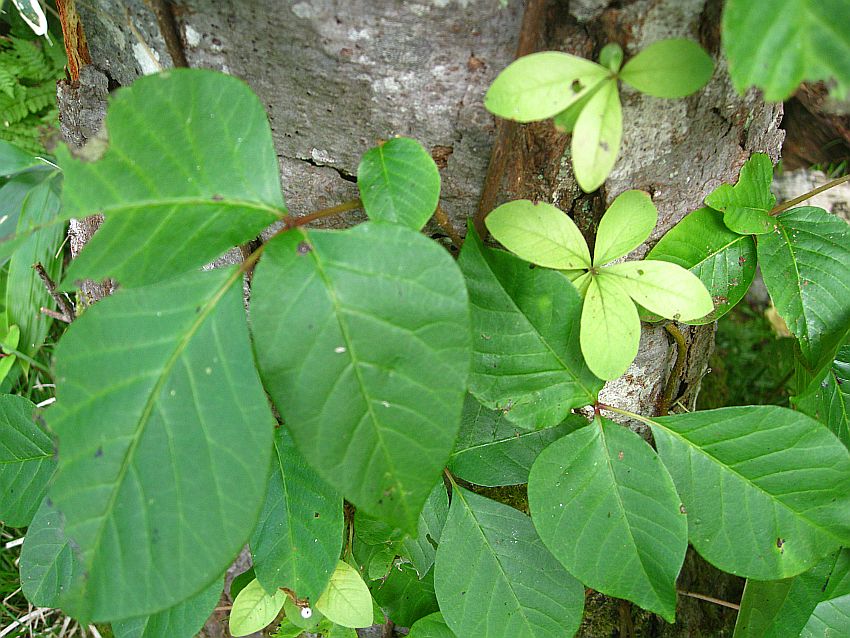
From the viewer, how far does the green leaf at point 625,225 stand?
89 centimetres

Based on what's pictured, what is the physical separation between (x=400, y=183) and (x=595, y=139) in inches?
10.2

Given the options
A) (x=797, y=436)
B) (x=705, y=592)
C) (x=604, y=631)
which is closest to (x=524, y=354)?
(x=797, y=436)

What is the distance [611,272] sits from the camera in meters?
0.89

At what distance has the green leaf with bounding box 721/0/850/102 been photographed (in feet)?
1.70

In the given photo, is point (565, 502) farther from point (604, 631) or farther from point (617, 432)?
point (604, 631)

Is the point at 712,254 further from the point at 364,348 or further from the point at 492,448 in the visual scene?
the point at 364,348

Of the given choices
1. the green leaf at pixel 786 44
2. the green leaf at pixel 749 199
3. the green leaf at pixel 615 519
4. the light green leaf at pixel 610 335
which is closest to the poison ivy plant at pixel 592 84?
the green leaf at pixel 786 44

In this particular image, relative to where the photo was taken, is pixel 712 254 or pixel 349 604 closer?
pixel 712 254

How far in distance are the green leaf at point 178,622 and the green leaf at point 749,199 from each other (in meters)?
1.10

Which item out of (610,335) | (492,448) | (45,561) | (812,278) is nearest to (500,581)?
(492,448)

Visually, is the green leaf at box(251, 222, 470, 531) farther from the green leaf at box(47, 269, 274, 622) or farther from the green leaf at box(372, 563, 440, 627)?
the green leaf at box(372, 563, 440, 627)

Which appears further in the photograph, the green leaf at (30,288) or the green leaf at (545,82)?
the green leaf at (30,288)

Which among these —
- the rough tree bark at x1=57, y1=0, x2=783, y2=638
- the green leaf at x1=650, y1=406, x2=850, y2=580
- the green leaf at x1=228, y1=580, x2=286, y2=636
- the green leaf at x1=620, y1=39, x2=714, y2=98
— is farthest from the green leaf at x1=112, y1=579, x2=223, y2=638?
the green leaf at x1=620, y1=39, x2=714, y2=98

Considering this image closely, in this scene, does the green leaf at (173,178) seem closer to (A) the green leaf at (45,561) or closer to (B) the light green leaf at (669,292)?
(B) the light green leaf at (669,292)
